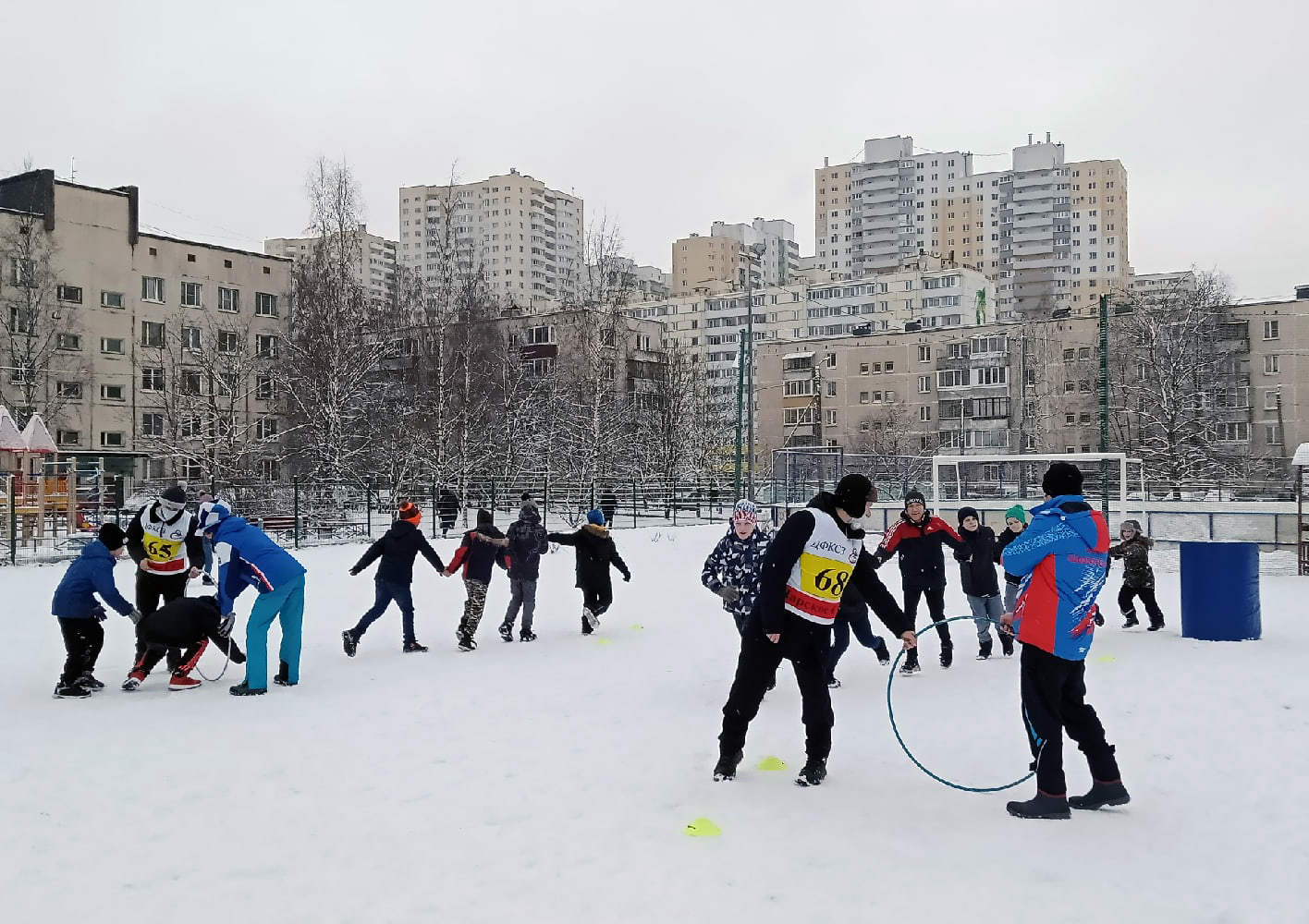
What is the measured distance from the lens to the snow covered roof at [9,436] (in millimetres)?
23156

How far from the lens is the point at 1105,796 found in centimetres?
548

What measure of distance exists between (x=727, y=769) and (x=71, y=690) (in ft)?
19.1

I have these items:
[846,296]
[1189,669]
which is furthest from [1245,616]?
[846,296]

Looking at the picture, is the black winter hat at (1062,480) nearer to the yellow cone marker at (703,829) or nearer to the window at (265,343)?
the yellow cone marker at (703,829)

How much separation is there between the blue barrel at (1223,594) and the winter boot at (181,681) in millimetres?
9923

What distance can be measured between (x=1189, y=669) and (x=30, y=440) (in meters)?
23.7

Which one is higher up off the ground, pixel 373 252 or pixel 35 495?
pixel 373 252

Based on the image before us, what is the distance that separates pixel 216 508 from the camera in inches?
355

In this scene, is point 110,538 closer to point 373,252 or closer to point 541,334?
point 541,334

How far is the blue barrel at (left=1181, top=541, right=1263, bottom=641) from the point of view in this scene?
11.1 meters

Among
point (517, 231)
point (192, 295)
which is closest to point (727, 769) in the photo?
point (192, 295)

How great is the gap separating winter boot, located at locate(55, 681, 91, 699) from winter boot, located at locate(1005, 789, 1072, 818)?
7366 mm

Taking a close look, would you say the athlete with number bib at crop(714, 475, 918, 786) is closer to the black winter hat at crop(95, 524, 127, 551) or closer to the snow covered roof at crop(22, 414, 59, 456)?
the black winter hat at crop(95, 524, 127, 551)

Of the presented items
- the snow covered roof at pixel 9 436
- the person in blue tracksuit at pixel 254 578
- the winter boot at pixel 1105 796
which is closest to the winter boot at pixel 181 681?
the person in blue tracksuit at pixel 254 578
